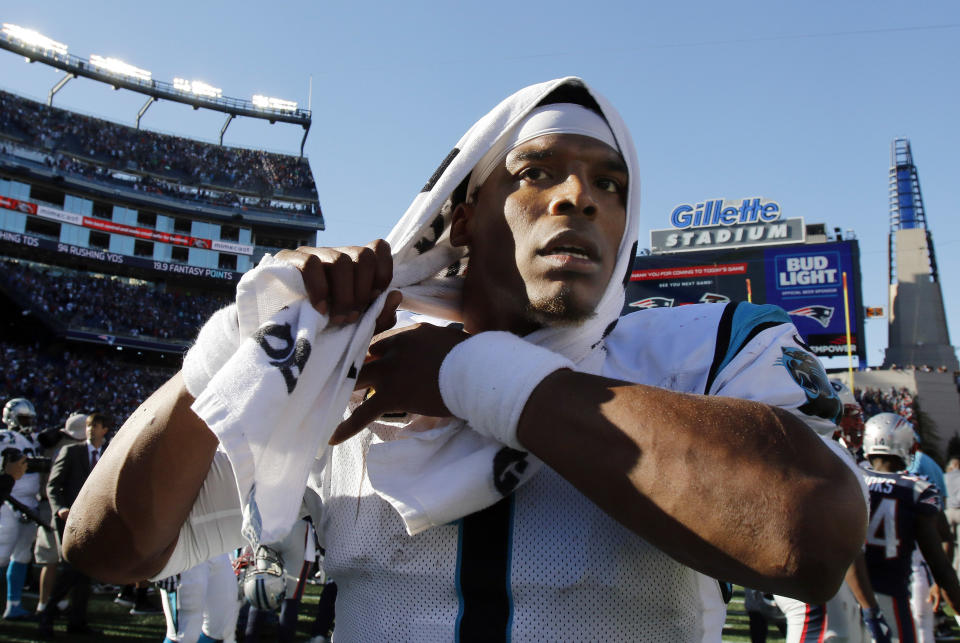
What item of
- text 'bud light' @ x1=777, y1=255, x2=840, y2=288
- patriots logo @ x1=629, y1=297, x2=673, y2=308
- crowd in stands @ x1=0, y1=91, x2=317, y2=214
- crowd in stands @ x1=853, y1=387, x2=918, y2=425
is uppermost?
crowd in stands @ x1=0, y1=91, x2=317, y2=214

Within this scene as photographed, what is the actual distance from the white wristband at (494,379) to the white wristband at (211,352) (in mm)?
424

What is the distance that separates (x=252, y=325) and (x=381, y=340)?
276 millimetres

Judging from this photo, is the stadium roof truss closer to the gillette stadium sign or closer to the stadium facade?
the stadium facade

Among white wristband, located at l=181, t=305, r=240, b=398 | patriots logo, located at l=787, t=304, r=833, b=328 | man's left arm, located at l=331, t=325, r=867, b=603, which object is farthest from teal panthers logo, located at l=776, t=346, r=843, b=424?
patriots logo, located at l=787, t=304, r=833, b=328

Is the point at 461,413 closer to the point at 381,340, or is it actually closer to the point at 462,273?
the point at 381,340

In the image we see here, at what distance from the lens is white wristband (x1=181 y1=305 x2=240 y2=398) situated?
137 centimetres

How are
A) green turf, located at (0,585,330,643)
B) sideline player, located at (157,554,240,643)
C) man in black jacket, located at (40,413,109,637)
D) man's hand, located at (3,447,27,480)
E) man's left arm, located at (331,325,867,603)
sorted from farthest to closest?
man's hand, located at (3,447,27,480) → man in black jacket, located at (40,413,109,637) → green turf, located at (0,585,330,643) → sideline player, located at (157,554,240,643) → man's left arm, located at (331,325,867,603)

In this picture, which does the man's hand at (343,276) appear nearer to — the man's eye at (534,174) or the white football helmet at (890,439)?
the man's eye at (534,174)

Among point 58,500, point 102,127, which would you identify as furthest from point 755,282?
point 102,127

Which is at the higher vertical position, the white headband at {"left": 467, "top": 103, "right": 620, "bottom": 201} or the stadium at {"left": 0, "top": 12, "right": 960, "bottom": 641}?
the stadium at {"left": 0, "top": 12, "right": 960, "bottom": 641}

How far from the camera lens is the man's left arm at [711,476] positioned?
40.8 inches

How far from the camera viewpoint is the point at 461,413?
4.17 ft

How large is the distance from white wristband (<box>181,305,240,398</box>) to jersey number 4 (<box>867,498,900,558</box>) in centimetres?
527

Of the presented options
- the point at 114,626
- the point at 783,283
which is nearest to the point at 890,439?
the point at 114,626
